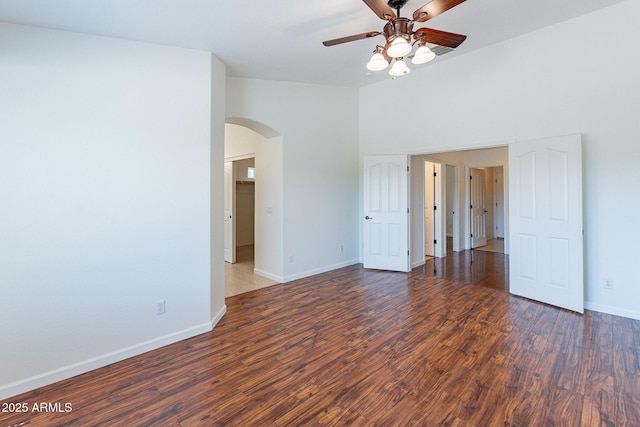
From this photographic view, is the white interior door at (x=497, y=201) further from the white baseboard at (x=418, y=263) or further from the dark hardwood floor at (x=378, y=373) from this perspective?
the dark hardwood floor at (x=378, y=373)

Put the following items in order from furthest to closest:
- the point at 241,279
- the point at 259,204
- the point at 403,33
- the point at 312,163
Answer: the point at 259,204 → the point at 312,163 → the point at 241,279 → the point at 403,33

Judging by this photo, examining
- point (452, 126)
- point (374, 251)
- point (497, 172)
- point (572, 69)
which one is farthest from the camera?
point (497, 172)

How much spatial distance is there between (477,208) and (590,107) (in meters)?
4.51

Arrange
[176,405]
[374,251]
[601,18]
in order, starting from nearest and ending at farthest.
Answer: [176,405], [601,18], [374,251]

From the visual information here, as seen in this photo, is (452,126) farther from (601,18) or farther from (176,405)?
(176,405)

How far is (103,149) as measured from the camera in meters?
2.42

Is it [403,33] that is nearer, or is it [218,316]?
[403,33]

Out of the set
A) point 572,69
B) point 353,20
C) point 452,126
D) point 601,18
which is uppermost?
point 601,18

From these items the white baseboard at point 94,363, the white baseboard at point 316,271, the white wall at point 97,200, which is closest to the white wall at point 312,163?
the white baseboard at point 316,271

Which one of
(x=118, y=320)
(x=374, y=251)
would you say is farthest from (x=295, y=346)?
(x=374, y=251)

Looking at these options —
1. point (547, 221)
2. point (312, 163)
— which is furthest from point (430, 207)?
point (312, 163)

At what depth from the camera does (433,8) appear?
2068mm

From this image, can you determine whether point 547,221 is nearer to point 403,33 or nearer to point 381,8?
point 403,33

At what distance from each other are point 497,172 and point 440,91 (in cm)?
580
